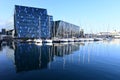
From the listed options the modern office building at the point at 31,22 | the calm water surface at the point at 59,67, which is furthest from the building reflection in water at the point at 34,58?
the modern office building at the point at 31,22

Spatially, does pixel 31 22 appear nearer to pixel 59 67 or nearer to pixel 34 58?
pixel 34 58

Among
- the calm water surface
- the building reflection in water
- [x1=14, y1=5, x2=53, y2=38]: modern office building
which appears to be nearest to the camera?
the calm water surface

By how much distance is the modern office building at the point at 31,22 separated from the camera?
13762cm

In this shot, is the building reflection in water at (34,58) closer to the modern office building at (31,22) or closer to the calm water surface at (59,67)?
the calm water surface at (59,67)

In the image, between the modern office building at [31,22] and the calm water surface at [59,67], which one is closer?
the calm water surface at [59,67]

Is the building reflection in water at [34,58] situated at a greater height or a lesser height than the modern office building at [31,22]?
lesser

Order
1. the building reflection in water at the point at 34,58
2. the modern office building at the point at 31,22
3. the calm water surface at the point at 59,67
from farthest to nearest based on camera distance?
the modern office building at the point at 31,22 < the building reflection in water at the point at 34,58 < the calm water surface at the point at 59,67

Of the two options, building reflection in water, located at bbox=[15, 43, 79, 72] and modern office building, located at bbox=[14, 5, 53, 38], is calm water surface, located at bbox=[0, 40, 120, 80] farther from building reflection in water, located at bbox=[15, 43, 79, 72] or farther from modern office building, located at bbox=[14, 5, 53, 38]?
modern office building, located at bbox=[14, 5, 53, 38]

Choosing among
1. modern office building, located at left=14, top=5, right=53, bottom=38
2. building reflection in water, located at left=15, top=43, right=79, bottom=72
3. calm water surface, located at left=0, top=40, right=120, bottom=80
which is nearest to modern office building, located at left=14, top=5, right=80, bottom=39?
modern office building, located at left=14, top=5, right=53, bottom=38

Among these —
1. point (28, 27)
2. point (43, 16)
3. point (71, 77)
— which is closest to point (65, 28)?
point (43, 16)

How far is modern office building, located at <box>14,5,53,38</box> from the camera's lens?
138 m

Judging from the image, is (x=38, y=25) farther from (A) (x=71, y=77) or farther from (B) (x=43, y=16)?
(A) (x=71, y=77)

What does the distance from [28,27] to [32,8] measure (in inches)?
594

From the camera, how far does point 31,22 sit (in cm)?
14288
